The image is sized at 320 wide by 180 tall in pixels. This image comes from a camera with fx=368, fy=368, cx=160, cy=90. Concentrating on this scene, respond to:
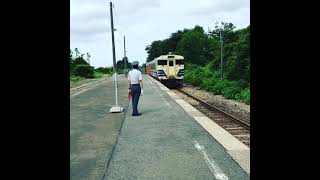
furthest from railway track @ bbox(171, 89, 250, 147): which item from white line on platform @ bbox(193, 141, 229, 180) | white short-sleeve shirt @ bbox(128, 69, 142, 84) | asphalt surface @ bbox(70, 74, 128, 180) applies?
asphalt surface @ bbox(70, 74, 128, 180)

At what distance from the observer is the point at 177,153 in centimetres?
664

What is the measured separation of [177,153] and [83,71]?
5988cm

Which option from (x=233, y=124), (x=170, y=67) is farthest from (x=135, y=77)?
(x=170, y=67)

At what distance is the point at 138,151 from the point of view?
22.5 ft

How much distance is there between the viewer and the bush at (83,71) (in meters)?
62.7

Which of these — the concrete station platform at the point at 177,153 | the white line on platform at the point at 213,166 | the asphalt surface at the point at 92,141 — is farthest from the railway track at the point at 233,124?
the asphalt surface at the point at 92,141

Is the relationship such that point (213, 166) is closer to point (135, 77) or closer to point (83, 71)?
point (135, 77)

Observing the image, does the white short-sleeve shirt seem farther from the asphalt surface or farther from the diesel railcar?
the diesel railcar

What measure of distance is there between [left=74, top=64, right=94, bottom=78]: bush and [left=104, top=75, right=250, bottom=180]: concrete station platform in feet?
177
